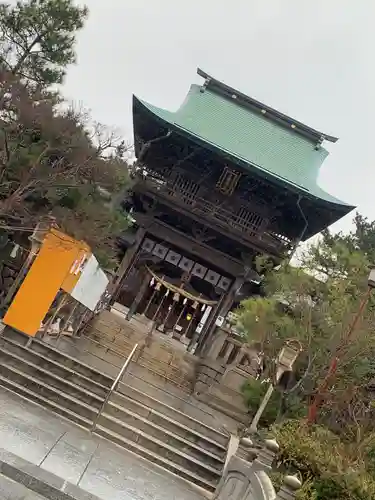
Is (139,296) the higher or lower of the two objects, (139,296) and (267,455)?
the higher

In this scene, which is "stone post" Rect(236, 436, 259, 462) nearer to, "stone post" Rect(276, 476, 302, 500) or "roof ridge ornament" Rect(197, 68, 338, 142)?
"stone post" Rect(276, 476, 302, 500)

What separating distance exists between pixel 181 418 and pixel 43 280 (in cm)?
426

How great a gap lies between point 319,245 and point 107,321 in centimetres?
853

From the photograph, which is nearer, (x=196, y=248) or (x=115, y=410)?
(x=115, y=410)

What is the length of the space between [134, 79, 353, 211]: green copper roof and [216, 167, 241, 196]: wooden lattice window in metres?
A: 1.57

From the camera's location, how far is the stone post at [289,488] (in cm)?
705

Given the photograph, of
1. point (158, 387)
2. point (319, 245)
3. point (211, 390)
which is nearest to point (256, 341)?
point (211, 390)

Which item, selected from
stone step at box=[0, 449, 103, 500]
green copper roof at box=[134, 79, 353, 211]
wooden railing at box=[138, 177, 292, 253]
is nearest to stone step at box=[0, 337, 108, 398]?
stone step at box=[0, 449, 103, 500]

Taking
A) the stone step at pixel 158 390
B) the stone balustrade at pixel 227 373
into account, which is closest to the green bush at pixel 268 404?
the stone balustrade at pixel 227 373

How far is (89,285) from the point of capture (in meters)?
13.9

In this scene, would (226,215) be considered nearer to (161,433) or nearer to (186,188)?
(186,188)

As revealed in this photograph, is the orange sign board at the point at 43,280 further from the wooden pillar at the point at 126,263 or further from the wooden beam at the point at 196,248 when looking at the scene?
the wooden beam at the point at 196,248

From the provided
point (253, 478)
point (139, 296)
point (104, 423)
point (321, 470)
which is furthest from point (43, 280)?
point (139, 296)

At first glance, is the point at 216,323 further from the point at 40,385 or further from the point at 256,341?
the point at 40,385
